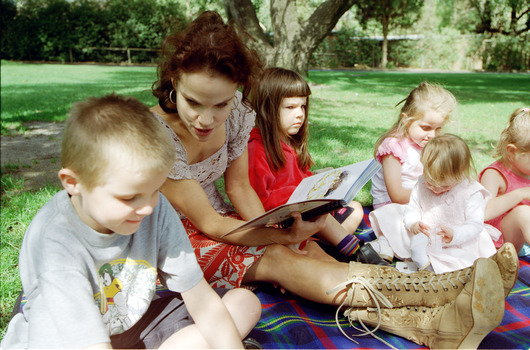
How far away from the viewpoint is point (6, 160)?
4488 millimetres

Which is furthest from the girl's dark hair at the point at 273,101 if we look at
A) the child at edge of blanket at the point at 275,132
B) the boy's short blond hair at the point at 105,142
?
the boy's short blond hair at the point at 105,142

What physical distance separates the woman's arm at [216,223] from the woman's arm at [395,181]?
1067 mm

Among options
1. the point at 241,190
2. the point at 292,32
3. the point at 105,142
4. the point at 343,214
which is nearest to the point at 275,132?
the point at 241,190

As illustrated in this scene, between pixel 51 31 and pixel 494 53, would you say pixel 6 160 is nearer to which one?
pixel 51 31

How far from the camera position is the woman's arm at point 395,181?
117 inches

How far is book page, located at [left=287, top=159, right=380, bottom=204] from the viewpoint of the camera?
1.87m

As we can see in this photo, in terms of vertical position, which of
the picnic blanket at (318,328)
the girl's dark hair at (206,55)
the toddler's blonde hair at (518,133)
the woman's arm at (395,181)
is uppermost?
the girl's dark hair at (206,55)

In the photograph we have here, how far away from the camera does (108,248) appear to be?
143cm

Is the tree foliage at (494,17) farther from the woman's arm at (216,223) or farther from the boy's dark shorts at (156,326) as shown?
the boy's dark shorts at (156,326)

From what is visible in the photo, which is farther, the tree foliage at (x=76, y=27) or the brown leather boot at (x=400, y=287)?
the tree foliage at (x=76, y=27)

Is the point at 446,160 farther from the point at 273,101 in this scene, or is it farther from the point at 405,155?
the point at 273,101

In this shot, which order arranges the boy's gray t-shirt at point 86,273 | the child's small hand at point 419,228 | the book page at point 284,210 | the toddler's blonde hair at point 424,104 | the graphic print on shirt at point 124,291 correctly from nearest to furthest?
the boy's gray t-shirt at point 86,273, the graphic print on shirt at point 124,291, the book page at point 284,210, the child's small hand at point 419,228, the toddler's blonde hair at point 424,104

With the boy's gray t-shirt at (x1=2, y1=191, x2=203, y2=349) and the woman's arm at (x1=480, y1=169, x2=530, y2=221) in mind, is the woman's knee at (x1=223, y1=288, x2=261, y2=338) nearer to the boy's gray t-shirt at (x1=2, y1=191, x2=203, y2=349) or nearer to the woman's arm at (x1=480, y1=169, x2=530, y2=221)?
the boy's gray t-shirt at (x1=2, y1=191, x2=203, y2=349)

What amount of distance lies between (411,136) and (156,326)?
2189 mm
